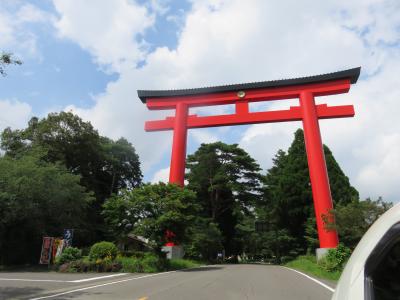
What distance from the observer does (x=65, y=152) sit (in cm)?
3544

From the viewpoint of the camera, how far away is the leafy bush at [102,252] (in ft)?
65.6

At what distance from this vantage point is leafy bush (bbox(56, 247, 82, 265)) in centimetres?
2020

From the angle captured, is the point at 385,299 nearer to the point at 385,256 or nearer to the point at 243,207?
the point at 385,256

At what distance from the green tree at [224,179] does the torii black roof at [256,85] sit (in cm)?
1326

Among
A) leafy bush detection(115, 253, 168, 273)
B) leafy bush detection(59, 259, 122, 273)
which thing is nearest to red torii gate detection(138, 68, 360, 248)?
leafy bush detection(115, 253, 168, 273)

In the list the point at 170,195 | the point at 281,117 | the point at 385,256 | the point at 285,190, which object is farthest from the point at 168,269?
the point at 385,256

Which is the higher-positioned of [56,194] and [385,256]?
[56,194]

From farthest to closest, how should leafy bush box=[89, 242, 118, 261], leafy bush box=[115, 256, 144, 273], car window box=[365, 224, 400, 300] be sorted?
leafy bush box=[89, 242, 118, 261] → leafy bush box=[115, 256, 144, 273] → car window box=[365, 224, 400, 300]

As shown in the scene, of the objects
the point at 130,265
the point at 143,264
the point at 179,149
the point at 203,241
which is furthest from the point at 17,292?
the point at 203,241

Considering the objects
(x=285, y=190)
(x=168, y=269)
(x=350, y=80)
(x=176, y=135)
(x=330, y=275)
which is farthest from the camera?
(x=285, y=190)

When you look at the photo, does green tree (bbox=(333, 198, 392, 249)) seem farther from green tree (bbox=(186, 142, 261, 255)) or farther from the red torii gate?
green tree (bbox=(186, 142, 261, 255))

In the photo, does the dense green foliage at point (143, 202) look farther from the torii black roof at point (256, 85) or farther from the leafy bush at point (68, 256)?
the torii black roof at point (256, 85)

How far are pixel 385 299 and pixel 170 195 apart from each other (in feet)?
68.6

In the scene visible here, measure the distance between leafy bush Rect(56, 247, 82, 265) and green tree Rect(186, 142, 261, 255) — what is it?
1947cm
